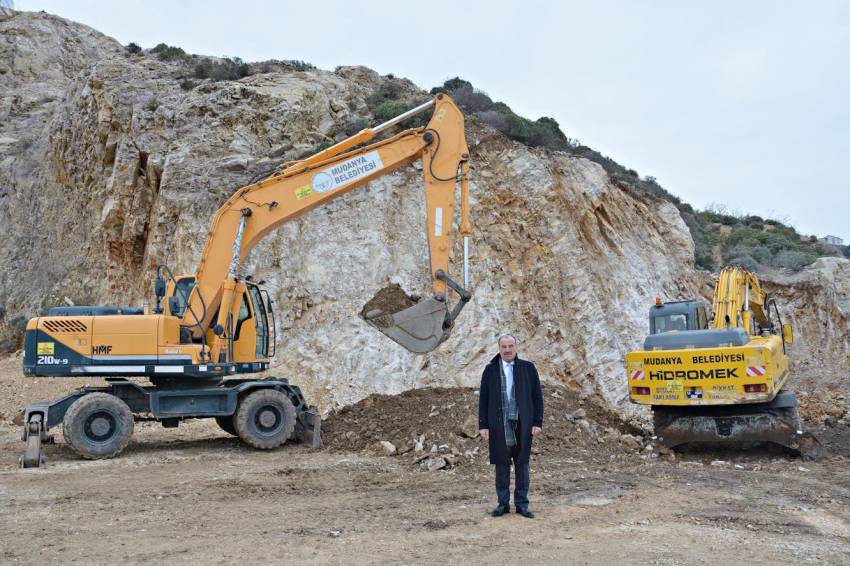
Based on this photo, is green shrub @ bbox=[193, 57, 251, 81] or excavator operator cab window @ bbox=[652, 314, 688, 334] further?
green shrub @ bbox=[193, 57, 251, 81]

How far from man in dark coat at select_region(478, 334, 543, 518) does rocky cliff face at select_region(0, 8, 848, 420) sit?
8354 mm

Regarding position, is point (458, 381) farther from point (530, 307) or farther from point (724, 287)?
point (724, 287)

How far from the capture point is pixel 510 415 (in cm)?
606

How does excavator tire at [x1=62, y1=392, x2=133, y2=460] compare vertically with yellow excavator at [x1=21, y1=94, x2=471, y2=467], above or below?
below

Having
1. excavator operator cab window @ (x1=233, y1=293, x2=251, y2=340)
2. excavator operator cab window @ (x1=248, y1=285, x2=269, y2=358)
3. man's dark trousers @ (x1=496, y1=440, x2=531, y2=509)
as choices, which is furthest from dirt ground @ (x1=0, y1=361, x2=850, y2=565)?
excavator operator cab window @ (x1=233, y1=293, x2=251, y2=340)

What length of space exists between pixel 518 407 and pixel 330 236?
11.0m

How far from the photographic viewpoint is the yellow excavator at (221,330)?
32.1 feet

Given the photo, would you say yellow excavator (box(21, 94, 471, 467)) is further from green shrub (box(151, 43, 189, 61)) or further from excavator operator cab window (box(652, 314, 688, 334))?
green shrub (box(151, 43, 189, 61))

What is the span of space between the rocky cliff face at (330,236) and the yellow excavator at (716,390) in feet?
15.5

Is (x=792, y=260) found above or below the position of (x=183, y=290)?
above

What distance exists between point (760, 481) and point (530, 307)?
26.1 feet

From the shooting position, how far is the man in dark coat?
6.06 metres

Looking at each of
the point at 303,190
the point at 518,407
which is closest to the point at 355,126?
the point at 303,190

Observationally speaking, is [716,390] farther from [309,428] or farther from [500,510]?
[309,428]
